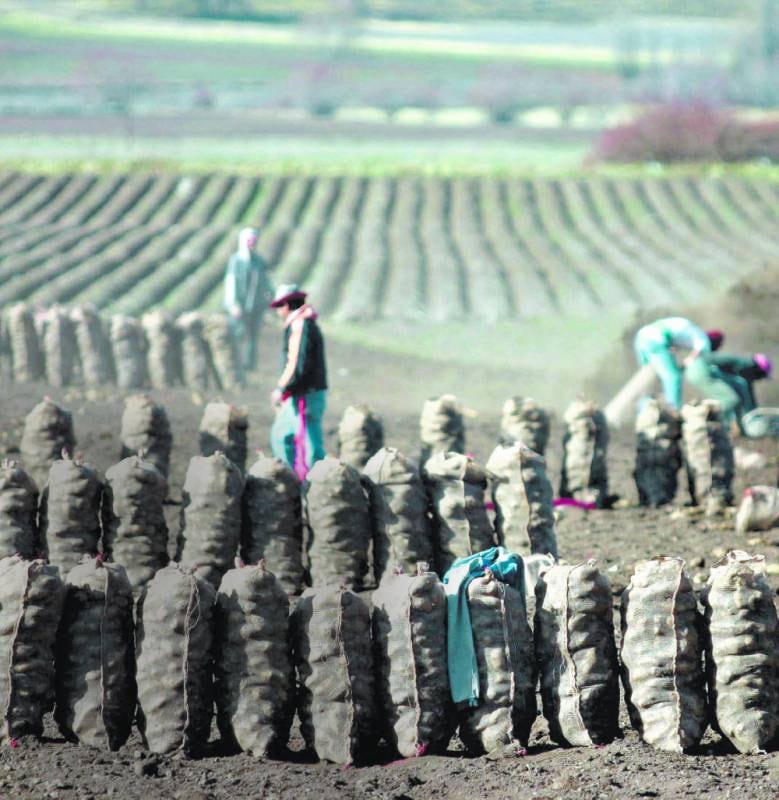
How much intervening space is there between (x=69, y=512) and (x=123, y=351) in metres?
10.4

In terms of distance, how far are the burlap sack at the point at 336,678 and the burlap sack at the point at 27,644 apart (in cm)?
127

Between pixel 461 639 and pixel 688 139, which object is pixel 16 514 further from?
pixel 688 139

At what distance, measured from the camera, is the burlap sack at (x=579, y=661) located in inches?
303

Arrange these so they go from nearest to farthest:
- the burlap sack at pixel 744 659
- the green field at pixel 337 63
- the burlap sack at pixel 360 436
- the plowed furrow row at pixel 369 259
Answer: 1. the burlap sack at pixel 744 659
2. the burlap sack at pixel 360 436
3. the plowed furrow row at pixel 369 259
4. the green field at pixel 337 63

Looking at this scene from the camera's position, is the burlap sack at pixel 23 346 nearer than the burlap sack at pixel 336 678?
No

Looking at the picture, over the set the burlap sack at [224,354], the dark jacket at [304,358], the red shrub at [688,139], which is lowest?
the dark jacket at [304,358]

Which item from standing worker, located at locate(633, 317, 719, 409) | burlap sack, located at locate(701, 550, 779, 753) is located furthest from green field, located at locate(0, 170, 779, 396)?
burlap sack, located at locate(701, 550, 779, 753)

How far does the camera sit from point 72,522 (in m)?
9.75

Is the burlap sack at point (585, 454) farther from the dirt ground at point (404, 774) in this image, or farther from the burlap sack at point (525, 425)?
the dirt ground at point (404, 774)

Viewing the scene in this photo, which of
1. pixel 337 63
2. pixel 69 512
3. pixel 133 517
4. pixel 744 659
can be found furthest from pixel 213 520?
pixel 337 63

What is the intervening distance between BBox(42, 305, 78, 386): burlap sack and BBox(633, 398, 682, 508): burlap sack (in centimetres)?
939

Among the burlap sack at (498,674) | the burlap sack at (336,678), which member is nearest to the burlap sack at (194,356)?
the burlap sack at (336,678)

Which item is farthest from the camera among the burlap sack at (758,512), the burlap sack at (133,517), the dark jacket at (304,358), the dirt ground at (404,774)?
the burlap sack at (758,512)

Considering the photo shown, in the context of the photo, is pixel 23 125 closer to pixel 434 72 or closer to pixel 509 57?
pixel 434 72
